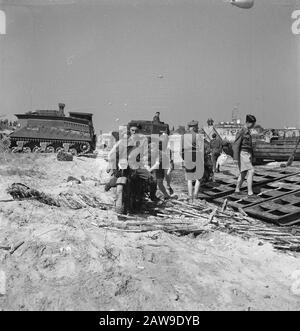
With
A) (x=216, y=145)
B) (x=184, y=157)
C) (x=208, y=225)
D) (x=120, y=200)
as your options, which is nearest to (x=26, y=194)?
(x=120, y=200)

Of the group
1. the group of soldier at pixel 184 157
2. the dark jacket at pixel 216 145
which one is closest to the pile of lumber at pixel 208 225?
the group of soldier at pixel 184 157

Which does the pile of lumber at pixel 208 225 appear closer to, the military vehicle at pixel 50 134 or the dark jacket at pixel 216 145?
the dark jacket at pixel 216 145

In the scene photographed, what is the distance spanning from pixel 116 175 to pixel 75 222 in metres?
1.45

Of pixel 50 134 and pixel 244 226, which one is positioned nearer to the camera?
pixel 244 226

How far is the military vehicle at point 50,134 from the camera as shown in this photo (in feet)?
70.5

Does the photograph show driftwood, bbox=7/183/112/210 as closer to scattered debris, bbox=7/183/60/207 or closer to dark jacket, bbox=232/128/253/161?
scattered debris, bbox=7/183/60/207

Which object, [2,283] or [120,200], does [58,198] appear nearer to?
[120,200]

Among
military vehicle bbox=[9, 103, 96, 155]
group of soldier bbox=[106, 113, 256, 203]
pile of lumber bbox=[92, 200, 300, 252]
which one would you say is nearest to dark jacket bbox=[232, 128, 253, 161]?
group of soldier bbox=[106, 113, 256, 203]

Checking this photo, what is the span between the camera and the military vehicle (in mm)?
21487

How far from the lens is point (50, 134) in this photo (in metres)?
21.8

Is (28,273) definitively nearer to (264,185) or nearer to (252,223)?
(252,223)

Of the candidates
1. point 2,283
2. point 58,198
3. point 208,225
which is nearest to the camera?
point 2,283

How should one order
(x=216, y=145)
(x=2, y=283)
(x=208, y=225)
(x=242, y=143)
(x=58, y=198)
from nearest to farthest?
(x=2, y=283), (x=208, y=225), (x=58, y=198), (x=242, y=143), (x=216, y=145)
